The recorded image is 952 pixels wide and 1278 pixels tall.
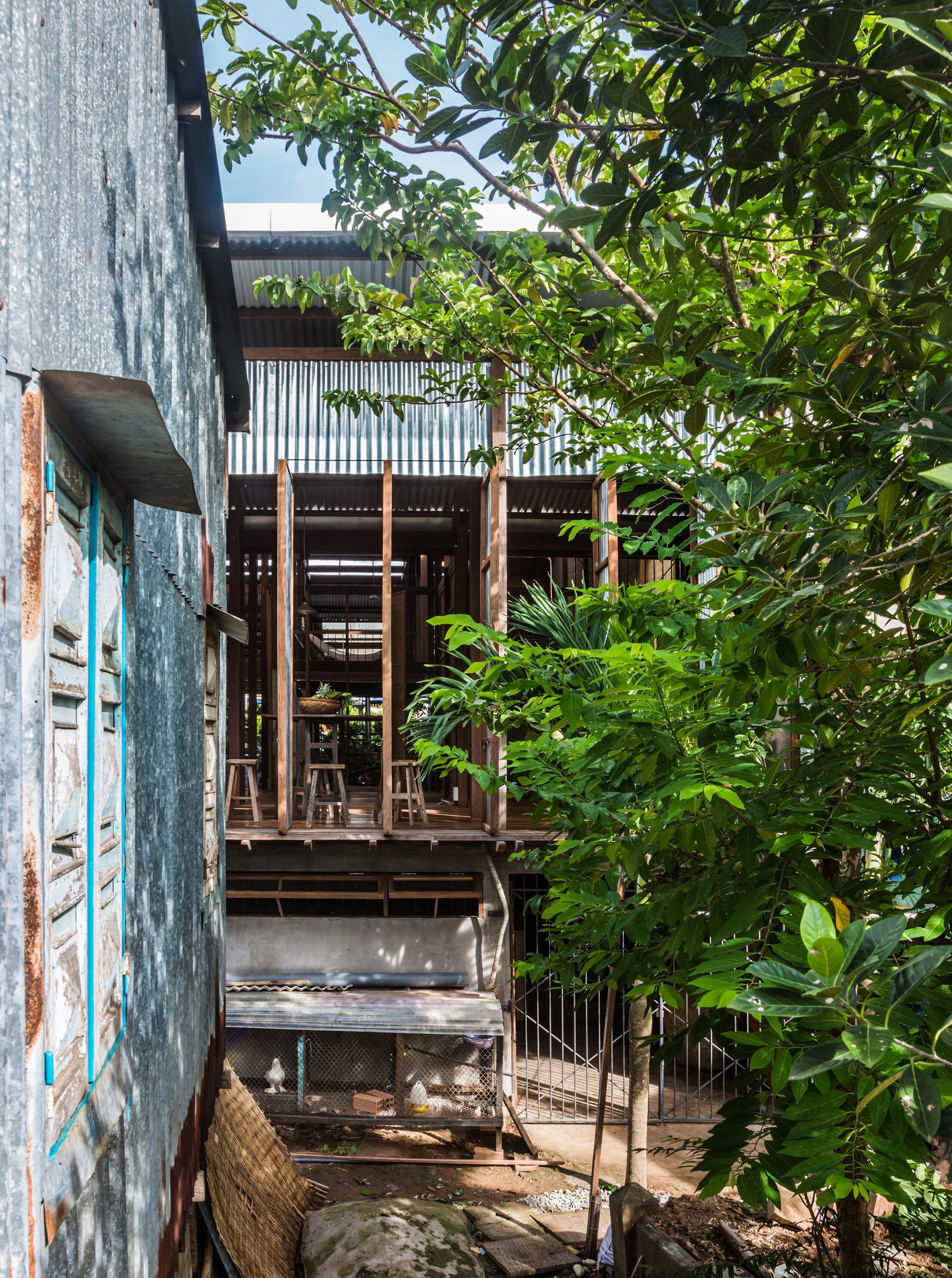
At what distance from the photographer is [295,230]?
9.27m

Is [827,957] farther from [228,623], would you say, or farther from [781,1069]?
[228,623]

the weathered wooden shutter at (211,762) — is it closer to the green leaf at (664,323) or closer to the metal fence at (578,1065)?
the green leaf at (664,323)

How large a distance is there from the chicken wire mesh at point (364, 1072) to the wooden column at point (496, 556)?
255cm

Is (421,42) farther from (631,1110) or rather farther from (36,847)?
(631,1110)

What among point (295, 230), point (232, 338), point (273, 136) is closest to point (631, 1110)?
point (232, 338)

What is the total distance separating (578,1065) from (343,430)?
28.5 feet

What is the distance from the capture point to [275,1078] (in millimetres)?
9672

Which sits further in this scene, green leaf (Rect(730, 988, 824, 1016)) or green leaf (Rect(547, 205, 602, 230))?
green leaf (Rect(547, 205, 602, 230))

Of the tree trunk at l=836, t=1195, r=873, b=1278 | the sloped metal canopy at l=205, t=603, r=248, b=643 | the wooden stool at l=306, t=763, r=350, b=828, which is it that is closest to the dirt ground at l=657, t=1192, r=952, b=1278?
the tree trunk at l=836, t=1195, r=873, b=1278

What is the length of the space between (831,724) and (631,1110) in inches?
236

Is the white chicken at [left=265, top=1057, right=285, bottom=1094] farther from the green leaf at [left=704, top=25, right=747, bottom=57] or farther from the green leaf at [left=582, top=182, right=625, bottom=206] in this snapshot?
the green leaf at [left=704, top=25, right=747, bottom=57]

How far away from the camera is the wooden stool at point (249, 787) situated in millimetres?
10172

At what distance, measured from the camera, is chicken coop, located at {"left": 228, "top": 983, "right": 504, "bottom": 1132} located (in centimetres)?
917

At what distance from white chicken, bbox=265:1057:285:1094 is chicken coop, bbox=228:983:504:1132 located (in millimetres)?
11
